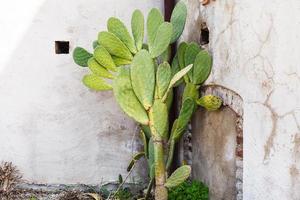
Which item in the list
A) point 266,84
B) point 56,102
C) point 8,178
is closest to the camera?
point 266,84

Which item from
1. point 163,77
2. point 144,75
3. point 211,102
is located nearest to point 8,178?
point 144,75

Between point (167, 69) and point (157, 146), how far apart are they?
70 centimetres

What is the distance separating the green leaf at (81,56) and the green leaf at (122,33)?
0.44 m

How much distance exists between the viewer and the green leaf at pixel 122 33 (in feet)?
14.7

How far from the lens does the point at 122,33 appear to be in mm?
4508

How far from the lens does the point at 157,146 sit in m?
4.30

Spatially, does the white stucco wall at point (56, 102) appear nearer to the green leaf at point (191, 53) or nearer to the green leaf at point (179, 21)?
the green leaf at point (179, 21)

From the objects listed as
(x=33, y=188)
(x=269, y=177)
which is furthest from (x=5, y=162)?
(x=269, y=177)

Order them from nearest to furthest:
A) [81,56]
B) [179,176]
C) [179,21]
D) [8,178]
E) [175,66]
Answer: [179,176], [179,21], [175,66], [81,56], [8,178]

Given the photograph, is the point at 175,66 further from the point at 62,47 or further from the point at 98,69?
the point at 62,47

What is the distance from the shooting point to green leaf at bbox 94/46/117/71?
4395 mm

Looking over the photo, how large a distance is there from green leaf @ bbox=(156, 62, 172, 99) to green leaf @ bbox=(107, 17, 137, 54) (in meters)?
0.48

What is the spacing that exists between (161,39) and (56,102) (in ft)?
5.11

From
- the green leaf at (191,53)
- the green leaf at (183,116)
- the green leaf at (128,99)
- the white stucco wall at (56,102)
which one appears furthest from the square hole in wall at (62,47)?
the green leaf at (183,116)
